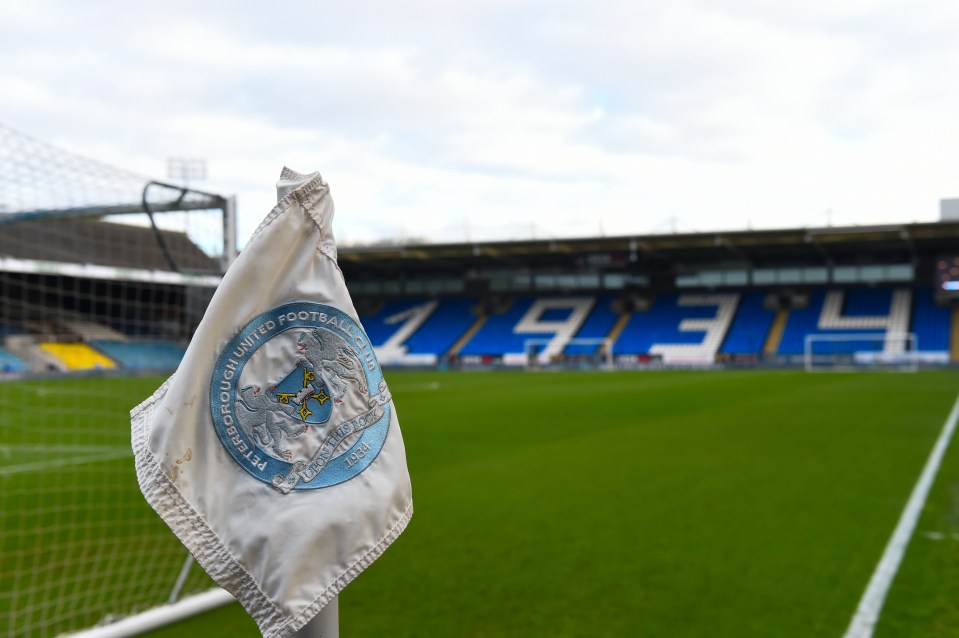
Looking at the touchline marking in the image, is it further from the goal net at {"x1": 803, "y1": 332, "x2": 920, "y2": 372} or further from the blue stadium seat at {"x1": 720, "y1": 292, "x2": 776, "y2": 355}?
the blue stadium seat at {"x1": 720, "y1": 292, "x2": 776, "y2": 355}

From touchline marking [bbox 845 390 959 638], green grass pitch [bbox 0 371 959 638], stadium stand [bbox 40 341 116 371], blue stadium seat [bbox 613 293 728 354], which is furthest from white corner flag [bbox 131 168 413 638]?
blue stadium seat [bbox 613 293 728 354]

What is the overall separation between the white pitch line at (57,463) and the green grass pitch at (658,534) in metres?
0.66

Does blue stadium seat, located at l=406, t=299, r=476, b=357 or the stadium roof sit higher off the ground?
the stadium roof

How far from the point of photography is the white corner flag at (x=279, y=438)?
128cm

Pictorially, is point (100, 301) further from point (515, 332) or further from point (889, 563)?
point (515, 332)

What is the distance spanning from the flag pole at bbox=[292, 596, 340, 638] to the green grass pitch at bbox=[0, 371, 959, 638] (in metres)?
2.83

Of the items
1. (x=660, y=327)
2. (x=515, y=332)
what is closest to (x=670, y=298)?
(x=660, y=327)

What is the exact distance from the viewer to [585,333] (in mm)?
40281

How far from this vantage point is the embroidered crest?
4.24ft

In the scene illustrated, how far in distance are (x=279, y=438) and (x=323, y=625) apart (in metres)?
0.31

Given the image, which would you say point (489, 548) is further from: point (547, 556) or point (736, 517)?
point (736, 517)

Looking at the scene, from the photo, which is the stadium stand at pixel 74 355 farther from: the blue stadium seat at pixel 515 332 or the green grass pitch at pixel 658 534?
the blue stadium seat at pixel 515 332

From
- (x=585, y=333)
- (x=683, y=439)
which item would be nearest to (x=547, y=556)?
(x=683, y=439)

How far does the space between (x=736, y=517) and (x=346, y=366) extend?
569 centimetres
